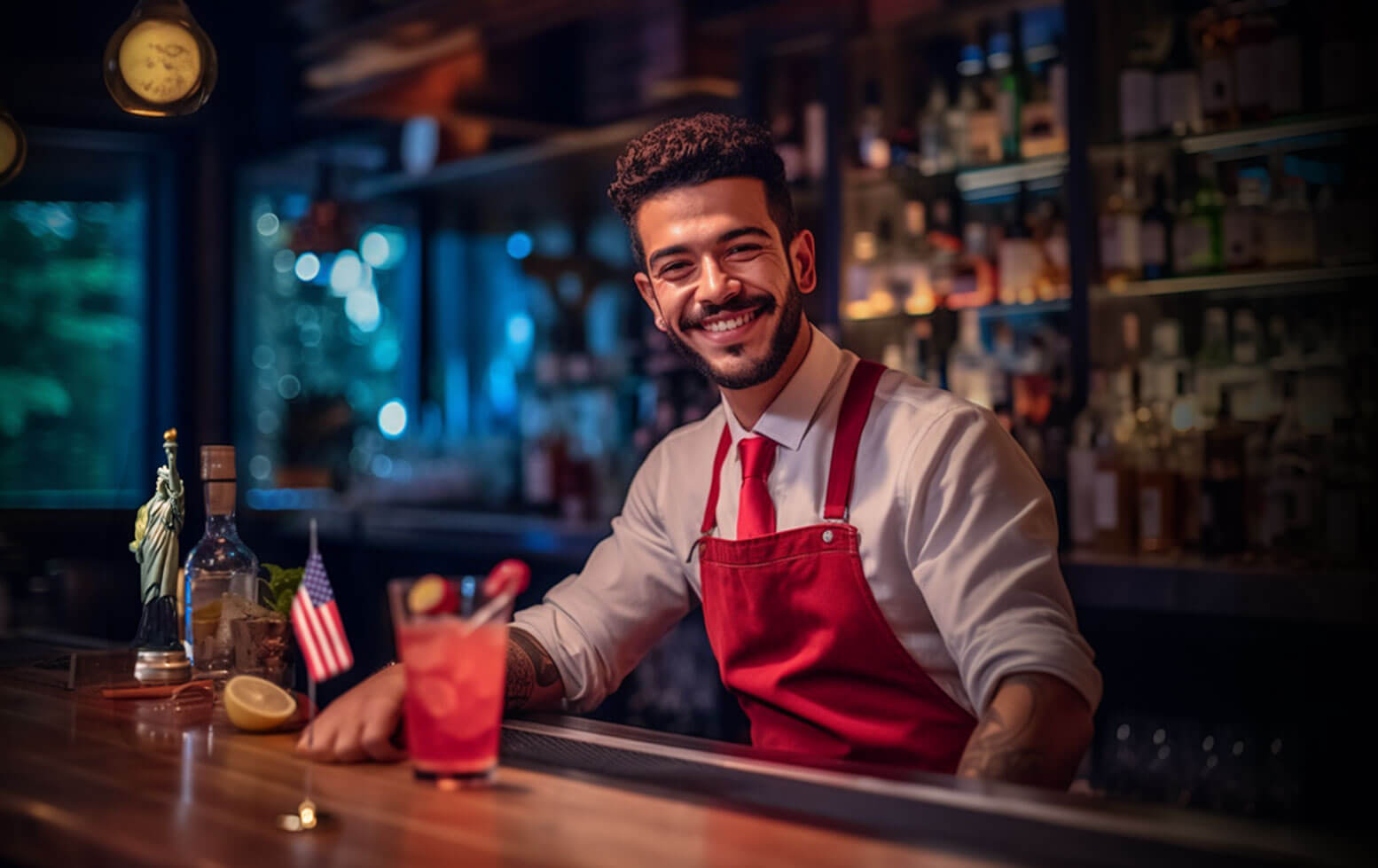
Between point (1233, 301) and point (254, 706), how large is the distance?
2.34 m

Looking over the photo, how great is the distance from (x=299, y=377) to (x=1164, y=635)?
4.19 meters

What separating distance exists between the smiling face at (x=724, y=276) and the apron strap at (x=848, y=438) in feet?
0.34

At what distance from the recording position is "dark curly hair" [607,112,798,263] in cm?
166

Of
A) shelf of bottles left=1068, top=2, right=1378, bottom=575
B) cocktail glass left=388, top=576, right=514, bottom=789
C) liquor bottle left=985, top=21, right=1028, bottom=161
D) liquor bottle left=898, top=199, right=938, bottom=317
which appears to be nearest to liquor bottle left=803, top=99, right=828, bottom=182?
liquor bottle left=898, top=199, right=938, bottom=317

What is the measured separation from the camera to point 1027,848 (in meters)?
0.91

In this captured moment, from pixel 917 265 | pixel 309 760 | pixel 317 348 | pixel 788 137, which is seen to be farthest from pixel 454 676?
pixel 317 348

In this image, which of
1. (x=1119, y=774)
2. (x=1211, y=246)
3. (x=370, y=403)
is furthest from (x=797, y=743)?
(x=370, y=403)

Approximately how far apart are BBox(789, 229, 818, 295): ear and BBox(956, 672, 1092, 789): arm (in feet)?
2.11

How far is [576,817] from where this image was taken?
1.01 meters

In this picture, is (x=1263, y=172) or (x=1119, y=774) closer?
(x=1119, y=774)

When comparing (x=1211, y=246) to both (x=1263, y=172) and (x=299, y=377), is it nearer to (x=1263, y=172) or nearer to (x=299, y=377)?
(x=1263, y=172)

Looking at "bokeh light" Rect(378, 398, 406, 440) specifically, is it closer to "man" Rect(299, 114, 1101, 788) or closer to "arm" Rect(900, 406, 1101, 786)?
"man" Rect(299, 114, 1101, 788)

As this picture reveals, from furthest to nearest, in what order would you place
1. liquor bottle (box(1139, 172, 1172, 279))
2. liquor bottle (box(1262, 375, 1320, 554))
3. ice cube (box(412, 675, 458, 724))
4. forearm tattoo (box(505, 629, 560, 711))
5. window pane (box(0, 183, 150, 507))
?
window pane (box(0, 183, 150, 507)) → liquor bottle (box(1139, 172, 1172, 279)) → liquor bottle (box(1262, 375, 1320, 554)) → forearm tattoo (box(505, 629, 560, 711)) → ice cube (box(412, 675, 458, 724))

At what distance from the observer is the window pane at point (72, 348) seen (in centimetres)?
526
